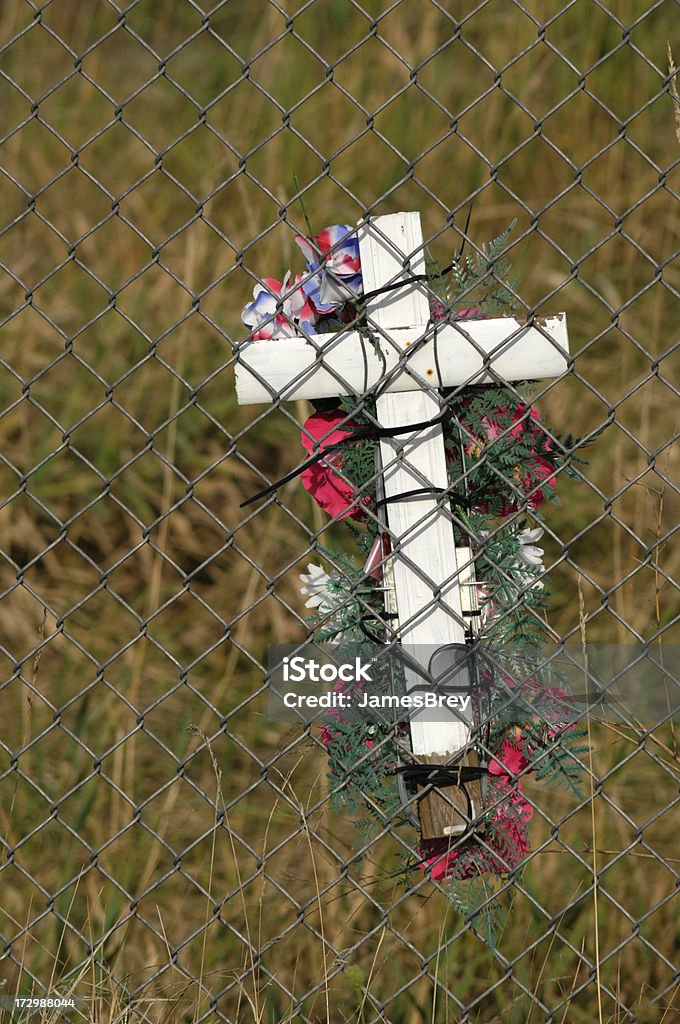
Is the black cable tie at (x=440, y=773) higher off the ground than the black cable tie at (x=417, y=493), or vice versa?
the black cable tie at (x=417, y=493)

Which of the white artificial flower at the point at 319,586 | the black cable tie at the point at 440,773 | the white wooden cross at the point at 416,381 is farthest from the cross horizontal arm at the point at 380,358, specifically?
the black cable tie at the point at 440,773

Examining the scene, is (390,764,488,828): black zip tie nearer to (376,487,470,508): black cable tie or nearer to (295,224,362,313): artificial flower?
(376,487,470,508): black cable tie

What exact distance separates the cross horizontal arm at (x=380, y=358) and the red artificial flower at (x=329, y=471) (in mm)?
58

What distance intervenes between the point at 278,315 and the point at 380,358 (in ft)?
0.45

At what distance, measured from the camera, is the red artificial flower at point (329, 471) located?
5.06 ft

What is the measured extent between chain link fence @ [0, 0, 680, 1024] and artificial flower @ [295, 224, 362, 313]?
879 millimetres

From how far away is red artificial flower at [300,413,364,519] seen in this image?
1.54 metres

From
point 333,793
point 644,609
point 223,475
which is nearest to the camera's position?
point 333,793

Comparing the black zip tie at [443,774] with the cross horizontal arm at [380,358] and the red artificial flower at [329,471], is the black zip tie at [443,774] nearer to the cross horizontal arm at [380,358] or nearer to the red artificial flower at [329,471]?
the red artificial flower at [329,471]

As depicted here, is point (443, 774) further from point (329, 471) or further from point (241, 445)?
point (241, 445)

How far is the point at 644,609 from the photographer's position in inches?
116

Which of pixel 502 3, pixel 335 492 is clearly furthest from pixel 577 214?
pixel 335 492

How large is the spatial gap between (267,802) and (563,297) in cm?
153

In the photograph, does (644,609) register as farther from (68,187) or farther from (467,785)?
(68,187)
